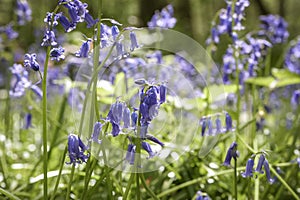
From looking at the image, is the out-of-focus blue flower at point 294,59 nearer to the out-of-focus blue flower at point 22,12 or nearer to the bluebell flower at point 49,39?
the out-of-focus blue flower at point 22,12

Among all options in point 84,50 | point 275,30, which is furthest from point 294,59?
point 84,50

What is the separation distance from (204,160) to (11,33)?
1.64 m

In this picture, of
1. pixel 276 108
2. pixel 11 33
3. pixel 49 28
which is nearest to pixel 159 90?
pixel 49 28

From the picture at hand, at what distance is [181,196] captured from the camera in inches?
97.3

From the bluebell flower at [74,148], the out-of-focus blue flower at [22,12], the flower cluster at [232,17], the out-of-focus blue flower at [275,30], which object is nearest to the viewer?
the bluebell flower at [74,148]

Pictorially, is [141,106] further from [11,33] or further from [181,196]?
[11,33]

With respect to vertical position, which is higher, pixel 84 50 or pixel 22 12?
pixel 22 12

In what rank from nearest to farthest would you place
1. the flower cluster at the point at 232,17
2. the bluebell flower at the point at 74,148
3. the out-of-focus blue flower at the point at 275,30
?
the bluebell flower at the point at 74,148
the flower cluster at the point at 232,17
the out-of-focus blue flower at the point at 275,30

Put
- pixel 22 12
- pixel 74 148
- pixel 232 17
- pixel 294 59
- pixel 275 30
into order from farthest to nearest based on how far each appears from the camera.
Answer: pixel 294 59
pixel 22 12
pixel 275 30
pixel 232 17
pixel 74 148

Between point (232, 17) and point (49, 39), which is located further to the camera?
point (232, 17)

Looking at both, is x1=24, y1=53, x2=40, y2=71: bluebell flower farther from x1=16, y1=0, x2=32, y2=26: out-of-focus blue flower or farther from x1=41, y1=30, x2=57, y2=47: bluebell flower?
x1=16, y1=0, x2=32, y2=26: out-of-focus blue flower

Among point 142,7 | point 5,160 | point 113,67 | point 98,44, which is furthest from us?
point 142,7

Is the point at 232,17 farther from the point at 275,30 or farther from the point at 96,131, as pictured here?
the point at 96,131

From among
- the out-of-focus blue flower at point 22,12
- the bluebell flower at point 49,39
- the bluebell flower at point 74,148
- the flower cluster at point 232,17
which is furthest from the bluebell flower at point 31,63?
the out-of-focus blue flower at point 22,12
